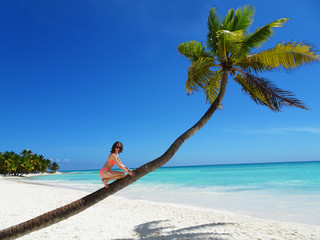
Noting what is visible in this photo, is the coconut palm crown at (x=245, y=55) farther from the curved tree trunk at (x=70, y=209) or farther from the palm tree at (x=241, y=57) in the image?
the curved tree trunk at (x=70, y=209)

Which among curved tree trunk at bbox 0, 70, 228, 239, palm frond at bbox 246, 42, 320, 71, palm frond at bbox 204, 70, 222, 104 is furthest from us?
palm frond at bbox 204, 70, 222, 104

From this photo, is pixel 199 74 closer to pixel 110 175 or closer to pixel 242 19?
pixel 242 19

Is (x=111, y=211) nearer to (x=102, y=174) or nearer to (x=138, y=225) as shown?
(x=138, y=225)

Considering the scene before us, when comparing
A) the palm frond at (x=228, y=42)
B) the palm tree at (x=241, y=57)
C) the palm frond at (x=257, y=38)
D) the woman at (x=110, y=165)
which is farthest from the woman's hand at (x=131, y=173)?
the palm frond at (x=257, y=38)

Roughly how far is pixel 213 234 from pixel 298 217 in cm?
521

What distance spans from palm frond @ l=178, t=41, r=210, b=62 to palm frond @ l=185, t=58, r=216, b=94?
0.22 metres

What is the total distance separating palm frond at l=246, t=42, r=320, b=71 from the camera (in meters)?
5.95

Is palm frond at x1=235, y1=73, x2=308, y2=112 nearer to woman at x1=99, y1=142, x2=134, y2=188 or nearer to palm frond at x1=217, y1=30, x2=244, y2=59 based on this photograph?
palm frond at x1=217, y1=30, x2=244, y2=59


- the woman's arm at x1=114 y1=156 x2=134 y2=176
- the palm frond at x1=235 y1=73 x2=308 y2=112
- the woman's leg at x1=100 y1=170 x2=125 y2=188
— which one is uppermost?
the palm frond at x1=235 y1=73 x2=308 y2=112

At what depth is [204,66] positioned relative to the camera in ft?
23.2

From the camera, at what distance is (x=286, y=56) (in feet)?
20.3

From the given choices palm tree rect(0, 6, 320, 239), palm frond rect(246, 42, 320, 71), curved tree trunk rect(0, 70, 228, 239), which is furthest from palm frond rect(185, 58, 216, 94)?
curved tree trunk rect(0, 70, 228, 239)

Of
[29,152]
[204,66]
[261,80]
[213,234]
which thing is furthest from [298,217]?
[29,152]

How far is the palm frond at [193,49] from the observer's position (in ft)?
23.3
